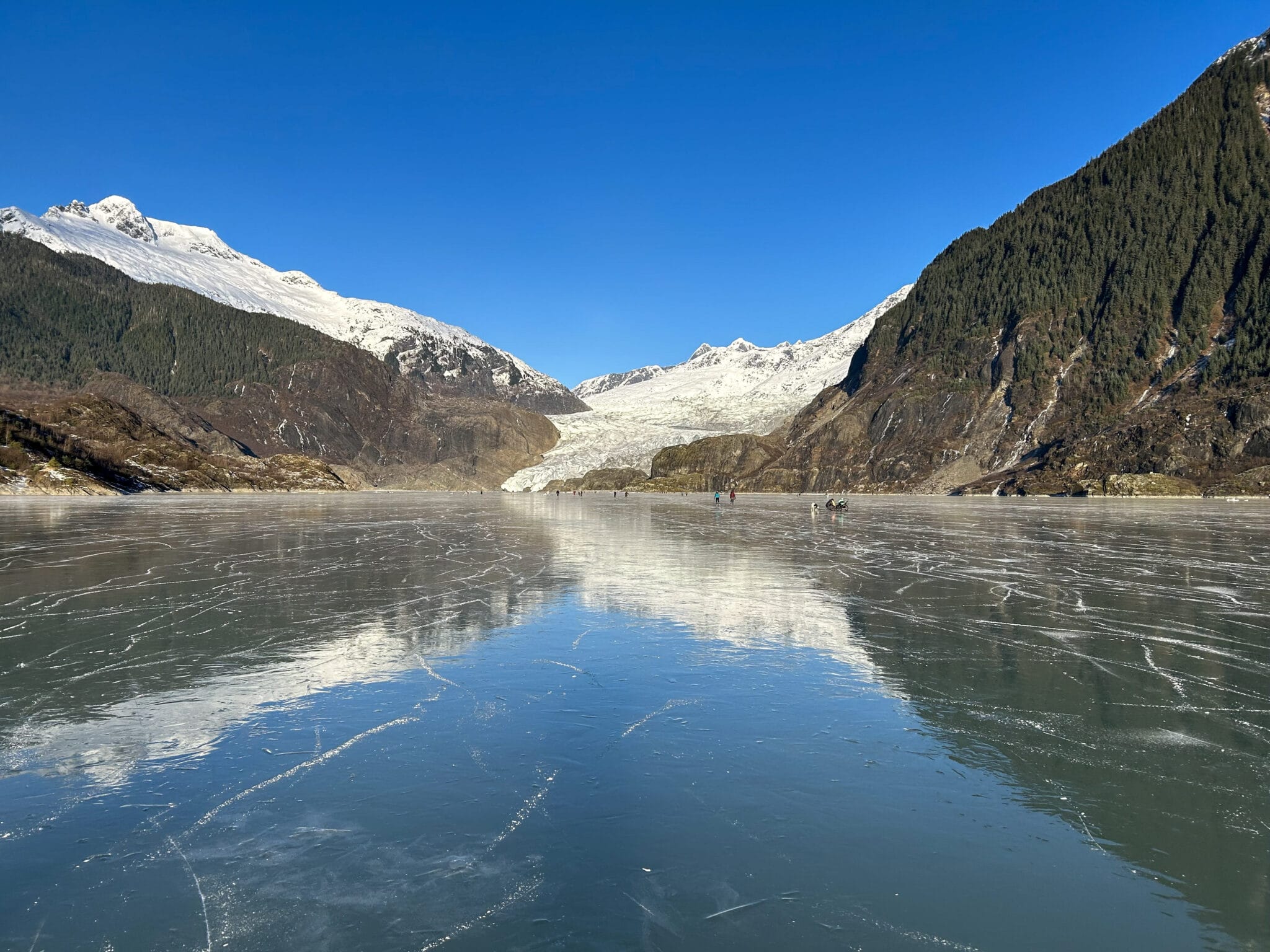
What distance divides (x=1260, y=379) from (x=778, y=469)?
70.8 metres

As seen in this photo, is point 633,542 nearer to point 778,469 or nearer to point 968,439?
point 968,439

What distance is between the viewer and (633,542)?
3158 centimetres

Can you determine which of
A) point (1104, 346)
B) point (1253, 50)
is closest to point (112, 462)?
point (1104, 346)

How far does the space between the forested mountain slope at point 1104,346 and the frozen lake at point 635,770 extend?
92479 mm

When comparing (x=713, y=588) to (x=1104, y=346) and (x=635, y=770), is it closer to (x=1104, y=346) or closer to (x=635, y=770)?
(x=635, y=770)

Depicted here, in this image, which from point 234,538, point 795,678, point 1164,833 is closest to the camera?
point 1164,833

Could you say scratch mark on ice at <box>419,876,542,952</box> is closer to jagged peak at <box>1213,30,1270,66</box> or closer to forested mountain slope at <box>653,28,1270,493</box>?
forested mountain slope at <box>653,28,1270,493</box>

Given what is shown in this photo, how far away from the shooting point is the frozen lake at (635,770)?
15.6 ft

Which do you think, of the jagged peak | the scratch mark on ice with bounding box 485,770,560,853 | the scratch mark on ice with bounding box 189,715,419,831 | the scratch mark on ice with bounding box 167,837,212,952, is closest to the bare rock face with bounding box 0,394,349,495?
the scratch mark on ice with bounding box 189,715,419,831

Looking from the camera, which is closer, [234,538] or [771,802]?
[771,802]

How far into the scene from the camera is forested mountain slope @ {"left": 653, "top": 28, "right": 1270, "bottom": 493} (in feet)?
315

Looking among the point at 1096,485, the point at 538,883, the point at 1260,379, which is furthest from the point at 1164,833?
the point at 1260,379

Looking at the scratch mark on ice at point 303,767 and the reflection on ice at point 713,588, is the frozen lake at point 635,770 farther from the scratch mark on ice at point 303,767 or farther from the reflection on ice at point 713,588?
the reflection on ice at point 713,588

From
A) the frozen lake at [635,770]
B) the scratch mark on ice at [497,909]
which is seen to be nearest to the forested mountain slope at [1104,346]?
the frozen lake at [635,770]
